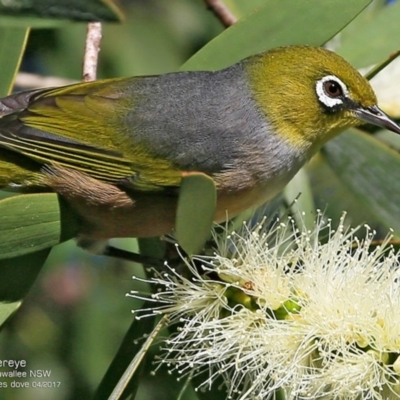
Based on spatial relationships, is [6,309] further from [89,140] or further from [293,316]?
[293,316]

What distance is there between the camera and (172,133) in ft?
10.9

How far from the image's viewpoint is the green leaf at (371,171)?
11.2ft

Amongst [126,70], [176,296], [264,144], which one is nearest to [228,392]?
[176,296]

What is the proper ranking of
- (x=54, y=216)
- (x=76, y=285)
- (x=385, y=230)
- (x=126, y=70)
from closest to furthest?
(x=54, y=216) < (x=385, y=230) < (x=76, y=285) < (x=126, y=70)

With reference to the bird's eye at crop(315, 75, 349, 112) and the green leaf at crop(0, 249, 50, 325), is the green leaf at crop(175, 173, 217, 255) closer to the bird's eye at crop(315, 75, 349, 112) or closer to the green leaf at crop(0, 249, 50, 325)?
the green leaf at crop(0, 249, 50, 325)

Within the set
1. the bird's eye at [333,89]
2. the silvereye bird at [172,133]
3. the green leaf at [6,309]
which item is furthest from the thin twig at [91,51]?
the green leaf at [6,309]

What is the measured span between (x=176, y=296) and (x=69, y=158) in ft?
2.21

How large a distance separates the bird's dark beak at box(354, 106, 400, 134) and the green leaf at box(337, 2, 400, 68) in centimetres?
42

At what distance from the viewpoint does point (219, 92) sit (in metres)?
3.47

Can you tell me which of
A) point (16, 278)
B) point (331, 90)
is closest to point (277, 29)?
point (331, 90)

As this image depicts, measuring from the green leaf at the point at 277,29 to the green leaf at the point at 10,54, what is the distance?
0.66 metres

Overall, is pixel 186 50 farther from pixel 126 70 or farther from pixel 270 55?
pixel 270 55

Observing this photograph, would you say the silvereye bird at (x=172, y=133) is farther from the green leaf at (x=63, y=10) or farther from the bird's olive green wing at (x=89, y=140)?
the green leaf at (x=63, y=10)

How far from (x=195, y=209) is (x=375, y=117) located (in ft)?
3.48
